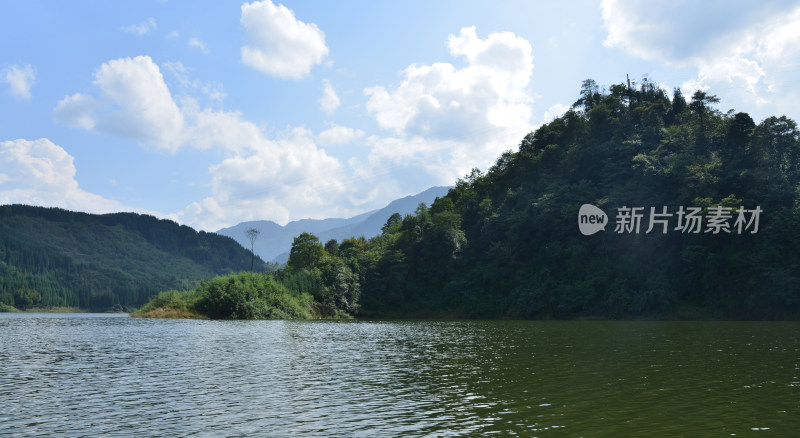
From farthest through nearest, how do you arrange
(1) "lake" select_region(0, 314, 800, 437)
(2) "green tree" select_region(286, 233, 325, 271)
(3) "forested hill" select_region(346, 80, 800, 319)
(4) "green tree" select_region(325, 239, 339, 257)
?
1. (4) "green tree" select_region(325, 239, 339, 257)
2. (2) "green tree" select_region(286, 233, 325, 271)
3. (3) "forested hill" select_region(346, 80, 800, 319)
4. (1) "lake" select_region(0, 314, 800, 437)

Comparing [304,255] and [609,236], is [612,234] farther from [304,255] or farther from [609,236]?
[304,255]

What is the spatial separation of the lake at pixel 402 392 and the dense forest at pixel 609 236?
60.0m

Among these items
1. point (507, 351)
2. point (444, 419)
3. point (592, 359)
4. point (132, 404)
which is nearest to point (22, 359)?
point (132, 404)

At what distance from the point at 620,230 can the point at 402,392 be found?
9002 centimetres

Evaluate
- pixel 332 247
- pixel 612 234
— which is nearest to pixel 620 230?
pixel 612 234

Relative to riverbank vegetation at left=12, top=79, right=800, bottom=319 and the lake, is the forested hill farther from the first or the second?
the lake

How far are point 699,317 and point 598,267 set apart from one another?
771 inches

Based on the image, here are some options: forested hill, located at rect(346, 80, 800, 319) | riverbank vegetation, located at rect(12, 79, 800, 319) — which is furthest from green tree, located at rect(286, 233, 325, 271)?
forested hill, located at rect(346, 80, 800, 319)

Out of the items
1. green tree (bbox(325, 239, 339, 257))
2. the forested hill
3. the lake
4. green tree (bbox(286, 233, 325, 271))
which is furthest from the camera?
green tree (bbox(325, 239, 339, 257))

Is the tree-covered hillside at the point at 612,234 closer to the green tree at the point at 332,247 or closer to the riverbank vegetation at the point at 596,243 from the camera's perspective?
the riverbank vegetation at the point at 596,243

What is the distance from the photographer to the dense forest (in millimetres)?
89562

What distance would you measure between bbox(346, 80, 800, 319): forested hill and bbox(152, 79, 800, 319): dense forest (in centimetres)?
27

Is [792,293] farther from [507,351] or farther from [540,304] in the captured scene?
[507,351]

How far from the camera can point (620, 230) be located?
100250 millimetres
